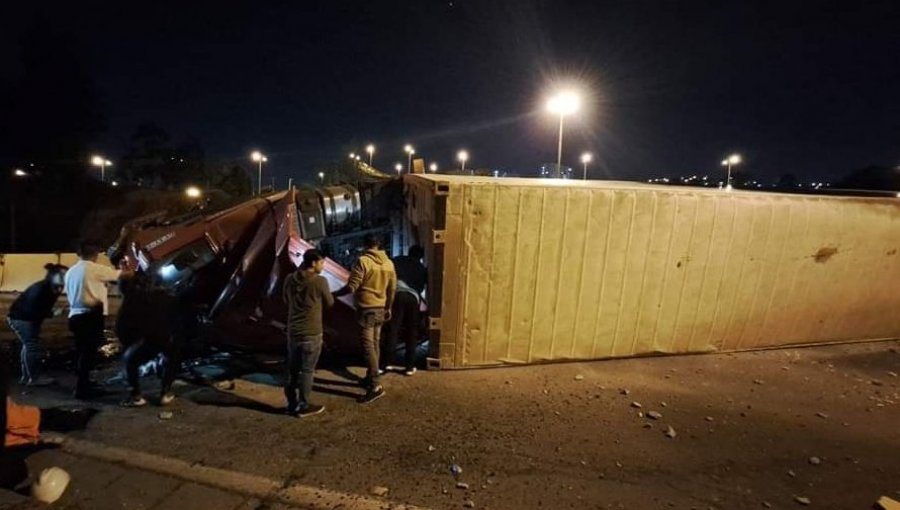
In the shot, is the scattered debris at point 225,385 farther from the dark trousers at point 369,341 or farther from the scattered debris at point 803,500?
the scattered debris at point 803,500

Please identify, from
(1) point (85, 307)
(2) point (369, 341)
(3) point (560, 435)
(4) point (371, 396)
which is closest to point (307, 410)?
(4) point (371, 396)

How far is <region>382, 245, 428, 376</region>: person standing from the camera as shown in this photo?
5781 millimetres

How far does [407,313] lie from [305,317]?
1.44 metres

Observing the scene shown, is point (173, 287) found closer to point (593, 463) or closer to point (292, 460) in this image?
point (292, 460)

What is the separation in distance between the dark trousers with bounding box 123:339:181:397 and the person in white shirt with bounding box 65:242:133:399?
53cm

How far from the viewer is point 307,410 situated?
4.83m

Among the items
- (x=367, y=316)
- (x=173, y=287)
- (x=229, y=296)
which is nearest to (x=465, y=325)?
(x=367, y=316)

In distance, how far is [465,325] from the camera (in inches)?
233

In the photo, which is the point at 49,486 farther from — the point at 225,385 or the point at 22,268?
the point at 22,268

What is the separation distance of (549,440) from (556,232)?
89.7 inches

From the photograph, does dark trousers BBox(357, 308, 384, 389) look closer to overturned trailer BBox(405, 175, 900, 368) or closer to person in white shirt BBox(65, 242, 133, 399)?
overturned trailer BBox(405, 175, 900, 368)

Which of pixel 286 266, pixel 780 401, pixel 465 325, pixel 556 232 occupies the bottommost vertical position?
pixel 780 401

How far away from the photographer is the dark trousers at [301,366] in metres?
4.68

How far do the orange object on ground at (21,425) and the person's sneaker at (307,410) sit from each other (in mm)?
1890
